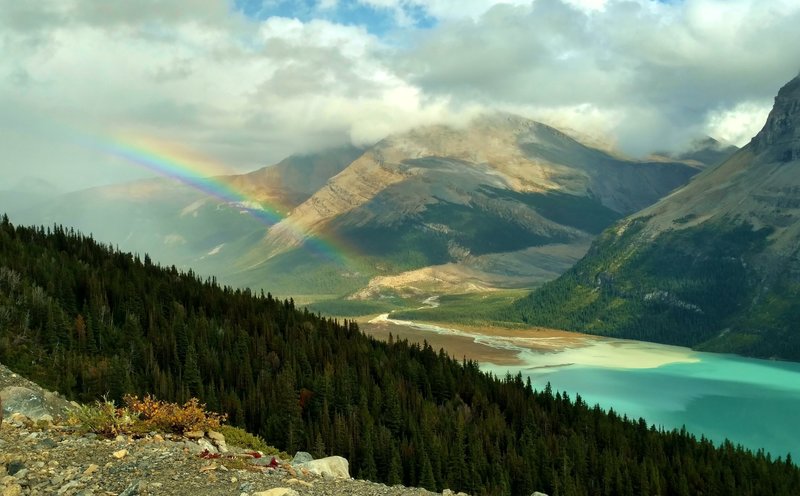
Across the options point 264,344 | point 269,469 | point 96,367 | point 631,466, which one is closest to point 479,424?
point 631,466

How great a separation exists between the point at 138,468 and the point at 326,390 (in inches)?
3388

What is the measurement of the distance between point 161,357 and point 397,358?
5733 cm

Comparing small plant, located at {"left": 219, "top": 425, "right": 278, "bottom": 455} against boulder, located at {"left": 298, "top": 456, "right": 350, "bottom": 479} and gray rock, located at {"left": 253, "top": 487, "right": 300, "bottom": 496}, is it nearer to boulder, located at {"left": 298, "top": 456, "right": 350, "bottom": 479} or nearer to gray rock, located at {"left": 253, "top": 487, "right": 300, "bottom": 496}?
boulder, located at {"left": 298, "top": 456, "right": 350, "bottom": 479}

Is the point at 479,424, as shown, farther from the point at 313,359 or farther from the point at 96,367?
the point at 96,367

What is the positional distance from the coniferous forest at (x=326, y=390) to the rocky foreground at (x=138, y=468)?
44398 mm

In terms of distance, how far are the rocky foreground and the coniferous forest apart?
4440cm

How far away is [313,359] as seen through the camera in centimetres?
13188

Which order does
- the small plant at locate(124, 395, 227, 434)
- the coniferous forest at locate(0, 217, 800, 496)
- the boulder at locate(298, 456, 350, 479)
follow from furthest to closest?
1. the coniferous forest at locate(0, 217, 800, 496)
2. the boulder at locate(298, 456, 350, 479)
3. the small plant at locate(124, 395, 227, 434)

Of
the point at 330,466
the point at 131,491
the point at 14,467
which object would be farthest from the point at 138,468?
the point at 330,466

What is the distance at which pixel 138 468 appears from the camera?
25438 mm

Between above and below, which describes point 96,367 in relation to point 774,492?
above

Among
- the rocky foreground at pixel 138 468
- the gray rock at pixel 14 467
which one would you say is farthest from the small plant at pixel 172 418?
the gray rock at pixel 14 467

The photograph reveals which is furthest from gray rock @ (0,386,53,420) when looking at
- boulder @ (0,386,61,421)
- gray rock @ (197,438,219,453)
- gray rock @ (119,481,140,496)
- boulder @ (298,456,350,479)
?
gray rock @ (119,481,140,496)

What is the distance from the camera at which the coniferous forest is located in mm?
90625
